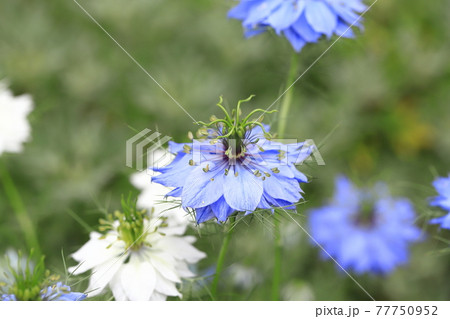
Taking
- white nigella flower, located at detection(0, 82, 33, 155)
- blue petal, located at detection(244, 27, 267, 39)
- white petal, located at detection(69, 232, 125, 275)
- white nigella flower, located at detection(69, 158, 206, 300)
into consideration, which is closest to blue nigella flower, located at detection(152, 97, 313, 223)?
white nigella flower, located at detection(69, 158, 206, 300)

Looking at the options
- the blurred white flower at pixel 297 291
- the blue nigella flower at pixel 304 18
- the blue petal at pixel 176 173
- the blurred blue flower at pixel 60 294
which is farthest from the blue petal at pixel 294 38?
the blurred white flower at pixel 297 291

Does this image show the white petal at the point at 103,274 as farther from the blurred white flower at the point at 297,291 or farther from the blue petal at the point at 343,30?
the blurred white flower at the point at 297,291

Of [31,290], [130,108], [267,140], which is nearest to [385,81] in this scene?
[130,108]

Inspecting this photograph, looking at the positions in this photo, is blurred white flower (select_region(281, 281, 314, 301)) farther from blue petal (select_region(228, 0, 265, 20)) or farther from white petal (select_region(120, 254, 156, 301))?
blue petal (select_region(228, 0, 265, 20))

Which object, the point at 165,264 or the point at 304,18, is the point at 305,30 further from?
the point at 165,264

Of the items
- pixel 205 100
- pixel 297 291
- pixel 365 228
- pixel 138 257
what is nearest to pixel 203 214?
pixel 138 257

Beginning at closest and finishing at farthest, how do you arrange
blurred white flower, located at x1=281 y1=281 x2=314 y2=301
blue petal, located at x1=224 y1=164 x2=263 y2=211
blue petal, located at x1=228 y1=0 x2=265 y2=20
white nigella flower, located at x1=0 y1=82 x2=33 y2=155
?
blue petal, located at x1=224 y1=164 x2=263 y2=211, blue petal, located at x1=228 y1=0 x2=265 y2=20, white nigella flower, located at x1=0 y1=82 x2=33 y2=155, blurred white flower, located at x1=281 y1=281 x2=314 y2=301
